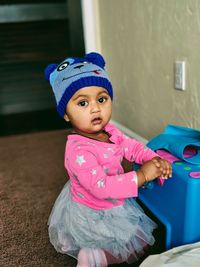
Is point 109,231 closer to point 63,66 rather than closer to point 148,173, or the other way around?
point 148,173

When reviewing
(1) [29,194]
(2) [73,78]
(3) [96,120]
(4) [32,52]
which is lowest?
Answer: (1) [29,194]

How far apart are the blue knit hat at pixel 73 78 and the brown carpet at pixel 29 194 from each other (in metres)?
0.41

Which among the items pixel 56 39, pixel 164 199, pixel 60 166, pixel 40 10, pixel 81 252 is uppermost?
pixel 40 10

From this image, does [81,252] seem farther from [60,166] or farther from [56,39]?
[56,39]

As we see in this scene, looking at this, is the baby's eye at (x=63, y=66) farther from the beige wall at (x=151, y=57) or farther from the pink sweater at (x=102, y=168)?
the beige wall at (x=151, y=57)

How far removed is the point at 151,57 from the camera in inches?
53.9

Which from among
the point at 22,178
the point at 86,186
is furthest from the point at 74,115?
the point at 22,178

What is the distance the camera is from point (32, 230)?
3.36 feet

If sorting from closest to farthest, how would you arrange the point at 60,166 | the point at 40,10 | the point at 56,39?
the point at 60,166
the point at 40,10
the point at 56,39

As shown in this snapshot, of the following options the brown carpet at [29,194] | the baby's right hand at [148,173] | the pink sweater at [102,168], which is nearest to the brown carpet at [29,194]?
the brown carpet at [29,194]

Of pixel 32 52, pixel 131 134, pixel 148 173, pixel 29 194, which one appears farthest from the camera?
pixel 32 52

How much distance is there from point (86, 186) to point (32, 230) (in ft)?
1.23

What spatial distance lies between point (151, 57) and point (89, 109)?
0.69 meters

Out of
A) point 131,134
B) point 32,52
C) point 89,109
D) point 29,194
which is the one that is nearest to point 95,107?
point 89,109
